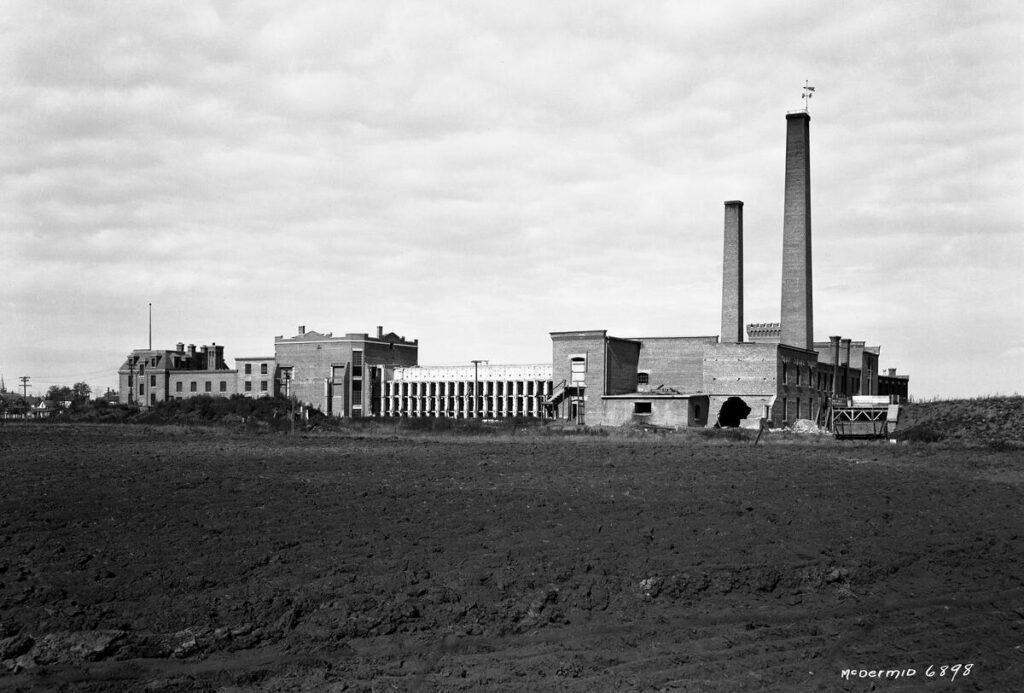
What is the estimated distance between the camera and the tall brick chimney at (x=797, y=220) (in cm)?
6731

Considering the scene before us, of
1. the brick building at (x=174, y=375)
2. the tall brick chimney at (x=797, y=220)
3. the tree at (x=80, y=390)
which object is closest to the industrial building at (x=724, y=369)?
the tall brick chimney at (x=797, y=220)

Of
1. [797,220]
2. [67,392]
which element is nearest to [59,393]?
[67,392]

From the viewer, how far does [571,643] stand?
446 inches

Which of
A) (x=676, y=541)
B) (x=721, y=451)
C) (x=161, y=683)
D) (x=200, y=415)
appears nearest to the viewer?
(x=161, y=683)

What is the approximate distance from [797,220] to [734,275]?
20.5 feet

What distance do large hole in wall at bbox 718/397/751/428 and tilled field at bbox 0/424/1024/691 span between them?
4606 cm

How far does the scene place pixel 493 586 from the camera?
13.0 m

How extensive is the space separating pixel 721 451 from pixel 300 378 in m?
67.8

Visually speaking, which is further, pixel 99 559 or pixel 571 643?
pixel 99 559

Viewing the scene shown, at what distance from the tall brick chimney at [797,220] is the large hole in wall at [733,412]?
7.10 metres

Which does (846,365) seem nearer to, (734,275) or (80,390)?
(734,275)

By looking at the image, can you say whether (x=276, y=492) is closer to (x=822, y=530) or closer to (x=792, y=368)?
(x=822, y=530)

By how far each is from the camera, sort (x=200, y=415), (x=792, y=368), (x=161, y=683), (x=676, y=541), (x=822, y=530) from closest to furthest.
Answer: (x=161, y=683) → (x=676, y=541) → (x=822, y=530) → (x=792, y=368) → (x=200, y=415)

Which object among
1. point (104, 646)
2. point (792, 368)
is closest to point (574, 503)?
point (104, 646)
